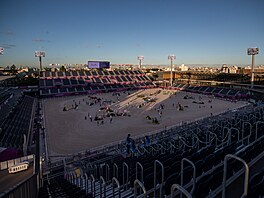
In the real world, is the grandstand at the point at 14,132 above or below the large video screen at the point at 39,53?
below

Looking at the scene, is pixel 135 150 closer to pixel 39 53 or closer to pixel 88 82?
pixel 88 82

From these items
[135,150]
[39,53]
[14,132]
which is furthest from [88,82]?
[135,150]

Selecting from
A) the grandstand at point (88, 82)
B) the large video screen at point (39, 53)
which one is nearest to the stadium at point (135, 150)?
the grandstand at point (88, 82)

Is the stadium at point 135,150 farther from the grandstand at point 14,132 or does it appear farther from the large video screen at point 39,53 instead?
the large video screen at point 39,53

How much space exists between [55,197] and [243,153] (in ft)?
20.9

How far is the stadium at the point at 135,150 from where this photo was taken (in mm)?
5020

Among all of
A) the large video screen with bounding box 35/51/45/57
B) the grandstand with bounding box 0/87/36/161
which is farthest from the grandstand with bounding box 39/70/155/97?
the grandstand with bounding box 0/87/36/161

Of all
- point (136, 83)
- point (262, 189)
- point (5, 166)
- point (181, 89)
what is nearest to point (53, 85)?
point (136, 83)

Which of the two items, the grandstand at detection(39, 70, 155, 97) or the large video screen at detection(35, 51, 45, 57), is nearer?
the grandstand at detection(39, 70, 155, 97)

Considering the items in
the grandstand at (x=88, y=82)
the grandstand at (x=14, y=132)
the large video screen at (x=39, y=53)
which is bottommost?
the grandstand at (x=14, y=132)

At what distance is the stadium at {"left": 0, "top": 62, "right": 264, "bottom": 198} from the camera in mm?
5020

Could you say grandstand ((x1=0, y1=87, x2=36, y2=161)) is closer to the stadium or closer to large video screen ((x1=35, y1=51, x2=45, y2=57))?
the stadium

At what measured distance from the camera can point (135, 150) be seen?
1195 centimetres

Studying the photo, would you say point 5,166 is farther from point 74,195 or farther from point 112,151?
point 74,195
